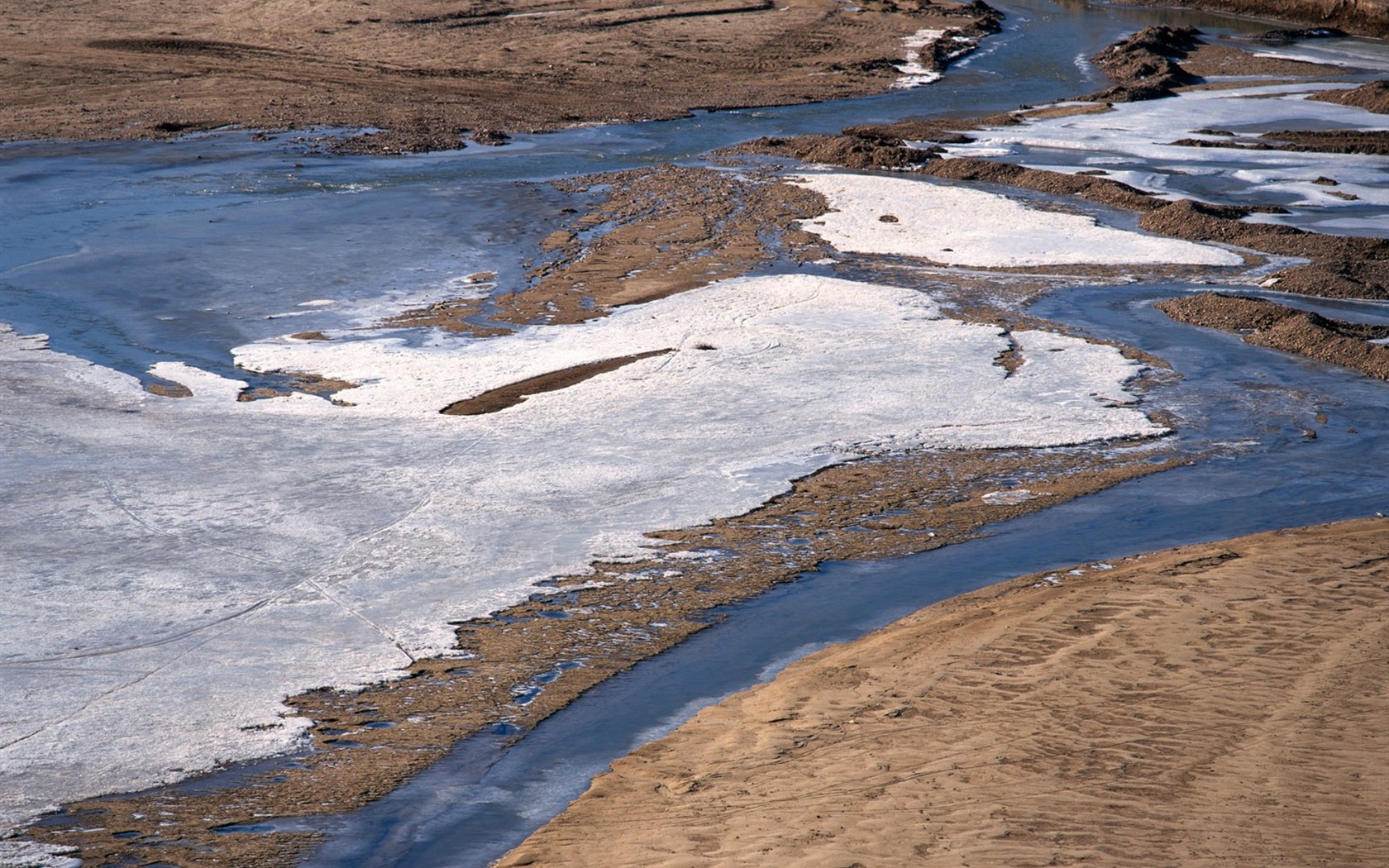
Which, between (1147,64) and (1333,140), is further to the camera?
(1147,64)

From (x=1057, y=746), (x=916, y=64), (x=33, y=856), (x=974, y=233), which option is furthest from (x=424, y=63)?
(x=1057, y=746)

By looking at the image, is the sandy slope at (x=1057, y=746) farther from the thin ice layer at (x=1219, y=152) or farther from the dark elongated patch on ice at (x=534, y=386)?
the thin ice layer at (x=1219, y=152)

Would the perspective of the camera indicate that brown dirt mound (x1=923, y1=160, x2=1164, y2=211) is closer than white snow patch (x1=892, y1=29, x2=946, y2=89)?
Yes

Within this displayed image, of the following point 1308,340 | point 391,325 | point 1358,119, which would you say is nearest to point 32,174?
point 391,325

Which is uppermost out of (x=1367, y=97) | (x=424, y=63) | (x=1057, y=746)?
(x=424, y=63)

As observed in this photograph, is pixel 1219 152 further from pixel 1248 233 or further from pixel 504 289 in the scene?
pixel 504 289

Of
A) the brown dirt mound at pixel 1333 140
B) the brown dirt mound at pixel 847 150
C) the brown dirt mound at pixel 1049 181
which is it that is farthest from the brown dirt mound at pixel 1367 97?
the brown dirt mound at pixel 847 150

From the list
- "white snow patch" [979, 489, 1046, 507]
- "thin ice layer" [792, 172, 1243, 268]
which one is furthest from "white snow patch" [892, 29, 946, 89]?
"white snow patch" [979, 489, 1046, 507]

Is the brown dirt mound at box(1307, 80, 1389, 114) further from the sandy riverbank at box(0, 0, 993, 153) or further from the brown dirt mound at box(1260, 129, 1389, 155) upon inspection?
the sandy riverbank at box(0, 0, 993, 153)
